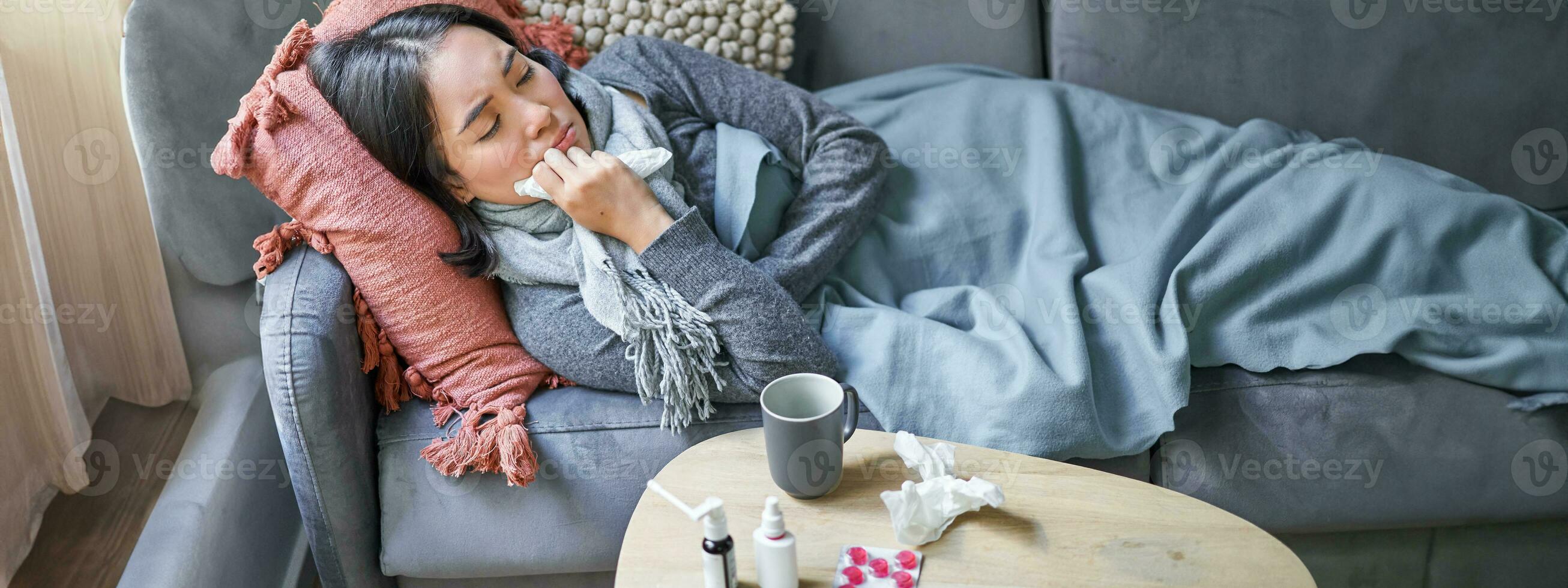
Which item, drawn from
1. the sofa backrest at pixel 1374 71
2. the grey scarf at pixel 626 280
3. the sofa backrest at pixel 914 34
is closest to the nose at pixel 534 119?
the grey scarf at pixel 626 280

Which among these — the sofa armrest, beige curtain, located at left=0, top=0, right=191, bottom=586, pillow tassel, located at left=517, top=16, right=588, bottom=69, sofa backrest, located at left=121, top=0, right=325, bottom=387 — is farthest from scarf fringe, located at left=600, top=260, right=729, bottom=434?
beige curtain, located at left=0, top=0, right=191, bottom=586

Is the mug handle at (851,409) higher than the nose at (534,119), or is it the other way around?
the nose at (534,119)

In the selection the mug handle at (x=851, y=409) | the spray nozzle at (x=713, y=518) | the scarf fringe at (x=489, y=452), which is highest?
the spray nozzle at (x=713, y=518)

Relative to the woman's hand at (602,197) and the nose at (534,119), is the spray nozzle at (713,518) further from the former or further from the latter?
the nose at (534,119)

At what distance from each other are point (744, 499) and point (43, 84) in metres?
1.17

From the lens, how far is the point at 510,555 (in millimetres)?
1213

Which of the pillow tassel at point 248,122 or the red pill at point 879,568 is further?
the pillow tassel at point 248,122

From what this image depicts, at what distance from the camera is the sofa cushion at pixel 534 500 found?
1.21 metres

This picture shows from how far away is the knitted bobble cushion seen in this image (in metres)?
1.64

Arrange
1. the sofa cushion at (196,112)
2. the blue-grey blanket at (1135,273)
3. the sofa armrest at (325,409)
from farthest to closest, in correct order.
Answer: the sofa cushion at (196,112) → the blue-grey blanket at (1135,273) → the sofa armrest at (325,409)

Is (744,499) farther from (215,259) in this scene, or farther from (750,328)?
(215,259)

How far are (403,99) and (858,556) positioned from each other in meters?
0.77

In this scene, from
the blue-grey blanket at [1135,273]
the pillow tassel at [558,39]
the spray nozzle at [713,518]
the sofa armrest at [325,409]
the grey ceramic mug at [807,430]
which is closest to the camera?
the spray nozzle at [713,518]

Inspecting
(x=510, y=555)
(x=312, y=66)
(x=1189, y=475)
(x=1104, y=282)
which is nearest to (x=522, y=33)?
(x=312, y=66)
